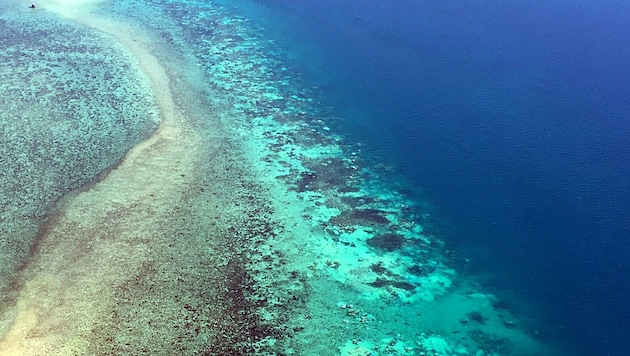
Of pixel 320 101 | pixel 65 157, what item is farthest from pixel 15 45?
pixel 320 101

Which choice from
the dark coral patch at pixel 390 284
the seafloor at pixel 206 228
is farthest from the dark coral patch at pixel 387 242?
the dark coral patch at pixel 390 284

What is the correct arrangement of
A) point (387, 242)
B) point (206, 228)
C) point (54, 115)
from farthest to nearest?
point (54, 115) < point (387, 242) < point (206, 228)

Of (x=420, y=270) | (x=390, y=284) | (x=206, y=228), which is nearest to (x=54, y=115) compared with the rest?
(x=206, y=228)

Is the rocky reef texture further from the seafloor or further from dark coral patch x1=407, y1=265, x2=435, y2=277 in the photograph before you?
dark coral patch x1=407, y1=265, x2=435, y2=277

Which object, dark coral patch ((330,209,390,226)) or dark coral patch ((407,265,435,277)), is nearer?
dark coral patch ((407,265,435,277))

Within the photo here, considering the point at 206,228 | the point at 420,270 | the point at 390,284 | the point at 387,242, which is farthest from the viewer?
the point at 387,242

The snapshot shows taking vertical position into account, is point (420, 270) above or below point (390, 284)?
above

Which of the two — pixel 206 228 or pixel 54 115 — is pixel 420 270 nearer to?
pixel 206 228

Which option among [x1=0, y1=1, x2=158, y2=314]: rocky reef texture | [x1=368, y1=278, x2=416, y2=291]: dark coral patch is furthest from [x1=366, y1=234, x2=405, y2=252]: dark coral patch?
[x1=0, y1=1, x2=158, y2=314]: rocky reef texture
